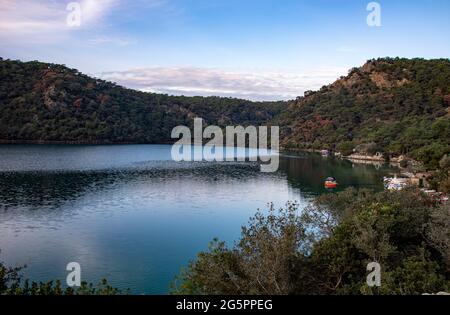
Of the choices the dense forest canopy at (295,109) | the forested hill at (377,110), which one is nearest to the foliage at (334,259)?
the forested hill at (377,110)

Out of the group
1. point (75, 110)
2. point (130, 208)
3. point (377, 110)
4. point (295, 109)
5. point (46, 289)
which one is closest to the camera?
point (46, 289)

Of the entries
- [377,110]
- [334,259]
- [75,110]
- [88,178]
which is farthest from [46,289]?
[75,110]

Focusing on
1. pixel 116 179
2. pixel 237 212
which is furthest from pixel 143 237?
pixel 116 179

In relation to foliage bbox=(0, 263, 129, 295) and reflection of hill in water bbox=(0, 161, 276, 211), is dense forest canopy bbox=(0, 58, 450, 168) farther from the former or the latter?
foliage bbox=(0, 263, 129, 295)

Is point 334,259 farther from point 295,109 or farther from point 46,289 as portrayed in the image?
point 295,109

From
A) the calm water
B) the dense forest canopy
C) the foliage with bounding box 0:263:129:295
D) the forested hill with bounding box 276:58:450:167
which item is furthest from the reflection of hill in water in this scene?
the dense forest canopy

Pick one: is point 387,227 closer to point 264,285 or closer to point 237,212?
point 264,285
